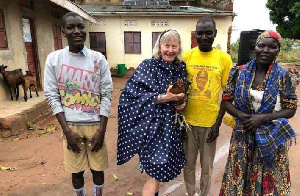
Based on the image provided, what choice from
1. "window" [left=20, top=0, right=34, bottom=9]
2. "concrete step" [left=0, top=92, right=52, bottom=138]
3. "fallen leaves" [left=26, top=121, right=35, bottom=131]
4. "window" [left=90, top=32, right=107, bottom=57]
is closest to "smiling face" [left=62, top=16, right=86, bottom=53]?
"concrete step" [left=0, top=92, right=52, bottom=138]

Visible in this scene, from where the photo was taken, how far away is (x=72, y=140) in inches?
81.3

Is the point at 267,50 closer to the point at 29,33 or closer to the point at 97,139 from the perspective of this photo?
the point at 97,139

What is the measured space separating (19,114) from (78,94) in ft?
10.8

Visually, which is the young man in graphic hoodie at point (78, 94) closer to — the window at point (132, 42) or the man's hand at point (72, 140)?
the man's hand at point (72, 140)

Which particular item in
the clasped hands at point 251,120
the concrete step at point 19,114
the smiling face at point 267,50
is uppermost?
the smiling face at point 267,50

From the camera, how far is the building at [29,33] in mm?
5613

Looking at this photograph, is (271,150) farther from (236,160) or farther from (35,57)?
(35,57)

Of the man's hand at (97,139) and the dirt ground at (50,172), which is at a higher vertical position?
the man's hand at (97,139)

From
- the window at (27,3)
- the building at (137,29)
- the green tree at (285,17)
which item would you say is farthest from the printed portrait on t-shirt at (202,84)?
the green tree at (285,17)

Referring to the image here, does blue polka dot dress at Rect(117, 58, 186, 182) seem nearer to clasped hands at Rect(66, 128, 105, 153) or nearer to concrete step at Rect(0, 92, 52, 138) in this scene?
clasped hands at Rect(66, 128, 105, 153)

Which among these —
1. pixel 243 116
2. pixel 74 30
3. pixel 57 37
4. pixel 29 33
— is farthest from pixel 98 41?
pixel 243 116

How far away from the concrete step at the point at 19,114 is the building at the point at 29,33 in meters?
0.52

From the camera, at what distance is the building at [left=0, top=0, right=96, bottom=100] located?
5613 millimetres

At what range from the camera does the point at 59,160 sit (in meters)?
3.69
